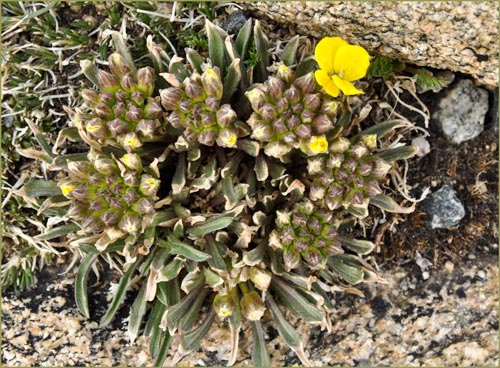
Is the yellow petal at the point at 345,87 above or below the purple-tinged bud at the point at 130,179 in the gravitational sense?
above

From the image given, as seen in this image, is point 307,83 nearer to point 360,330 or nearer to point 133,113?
point 133,113

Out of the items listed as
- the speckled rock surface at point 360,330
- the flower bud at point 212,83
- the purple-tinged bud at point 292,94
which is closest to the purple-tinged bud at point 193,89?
the flower bud at point 212,83

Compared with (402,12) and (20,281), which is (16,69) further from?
(402,12)

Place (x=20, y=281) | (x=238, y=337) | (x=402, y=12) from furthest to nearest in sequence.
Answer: (x=20, y=281) < (x=238, y=337) < (x=402, y=12)

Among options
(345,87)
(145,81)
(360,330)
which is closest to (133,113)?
(145,81)

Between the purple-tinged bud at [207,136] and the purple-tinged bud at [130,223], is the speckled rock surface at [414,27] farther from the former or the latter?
the purple-tinged bud at [130,223]

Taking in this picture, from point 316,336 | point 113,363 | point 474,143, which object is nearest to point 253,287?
point 316,336

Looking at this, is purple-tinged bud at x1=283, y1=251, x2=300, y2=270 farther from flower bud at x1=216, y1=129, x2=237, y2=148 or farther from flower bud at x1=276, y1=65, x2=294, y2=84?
flower bud at x1=276, y1=65, x2=294, y2=84
